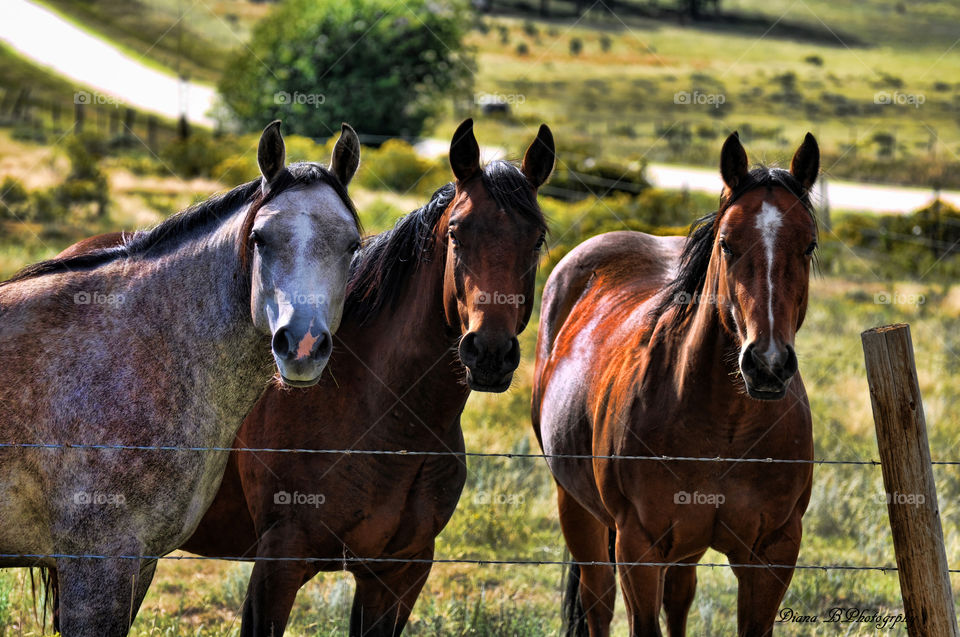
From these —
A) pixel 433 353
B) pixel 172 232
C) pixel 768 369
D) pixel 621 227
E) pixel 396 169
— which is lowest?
pixel 768 369

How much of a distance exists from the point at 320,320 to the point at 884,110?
60.3 metres

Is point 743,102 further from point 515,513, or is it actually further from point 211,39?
point 515,513

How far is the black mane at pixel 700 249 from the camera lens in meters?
4.08

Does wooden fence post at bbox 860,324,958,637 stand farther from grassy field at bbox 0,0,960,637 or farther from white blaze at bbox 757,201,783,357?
grassy field at bbox 0,0,960,637

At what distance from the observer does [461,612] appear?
5590 mm

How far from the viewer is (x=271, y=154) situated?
3506mm

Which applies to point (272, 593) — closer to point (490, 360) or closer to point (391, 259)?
point (490, 360)

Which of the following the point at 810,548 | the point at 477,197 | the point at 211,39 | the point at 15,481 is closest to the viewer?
the point at 15,481

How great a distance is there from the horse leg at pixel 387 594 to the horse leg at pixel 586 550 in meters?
1.41

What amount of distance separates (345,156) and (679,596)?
2.84m

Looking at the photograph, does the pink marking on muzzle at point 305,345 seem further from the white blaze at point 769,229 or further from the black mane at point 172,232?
the white blaze at point 769,229

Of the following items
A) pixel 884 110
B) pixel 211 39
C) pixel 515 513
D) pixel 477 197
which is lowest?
pixel 515 513

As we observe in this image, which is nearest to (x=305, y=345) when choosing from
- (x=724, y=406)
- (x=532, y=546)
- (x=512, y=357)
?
(x=512, y=357)

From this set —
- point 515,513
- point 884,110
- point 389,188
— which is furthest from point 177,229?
point 884,110
